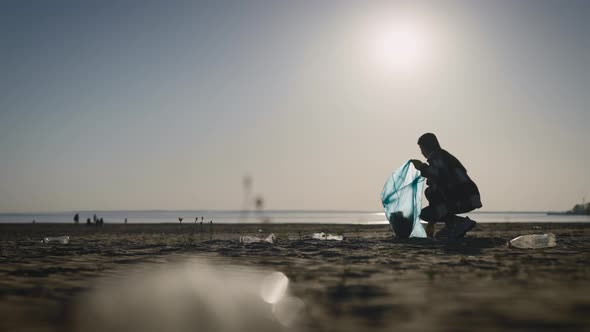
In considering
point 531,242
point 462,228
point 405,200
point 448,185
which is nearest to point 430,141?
point 448,185

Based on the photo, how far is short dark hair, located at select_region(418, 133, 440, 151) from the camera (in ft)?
31.4

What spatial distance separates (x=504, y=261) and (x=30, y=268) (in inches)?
227

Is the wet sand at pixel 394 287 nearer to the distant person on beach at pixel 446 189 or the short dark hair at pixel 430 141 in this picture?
the distant person on beach at pixel 446 189

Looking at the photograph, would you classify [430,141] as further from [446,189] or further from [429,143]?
[446,189]

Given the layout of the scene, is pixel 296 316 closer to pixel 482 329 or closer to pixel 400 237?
pixel 482 329

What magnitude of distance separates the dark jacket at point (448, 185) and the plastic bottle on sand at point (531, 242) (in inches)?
59.2

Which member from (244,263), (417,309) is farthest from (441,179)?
(417,309)

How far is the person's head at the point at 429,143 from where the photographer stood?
9562 mm

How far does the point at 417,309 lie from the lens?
3.06 m

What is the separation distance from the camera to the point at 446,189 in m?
9.26

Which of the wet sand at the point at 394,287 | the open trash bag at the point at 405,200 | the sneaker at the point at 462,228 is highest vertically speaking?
the open trash bag at the point at 405,200

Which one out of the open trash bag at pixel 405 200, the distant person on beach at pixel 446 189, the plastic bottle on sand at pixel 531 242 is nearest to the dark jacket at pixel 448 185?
the distant person on beach at pixel 446 189

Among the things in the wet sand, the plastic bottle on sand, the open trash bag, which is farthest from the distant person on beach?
the wet sand

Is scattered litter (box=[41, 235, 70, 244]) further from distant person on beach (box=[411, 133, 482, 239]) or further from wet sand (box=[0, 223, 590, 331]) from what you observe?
distant person on beach (box=[411, 133, 482, 239])
